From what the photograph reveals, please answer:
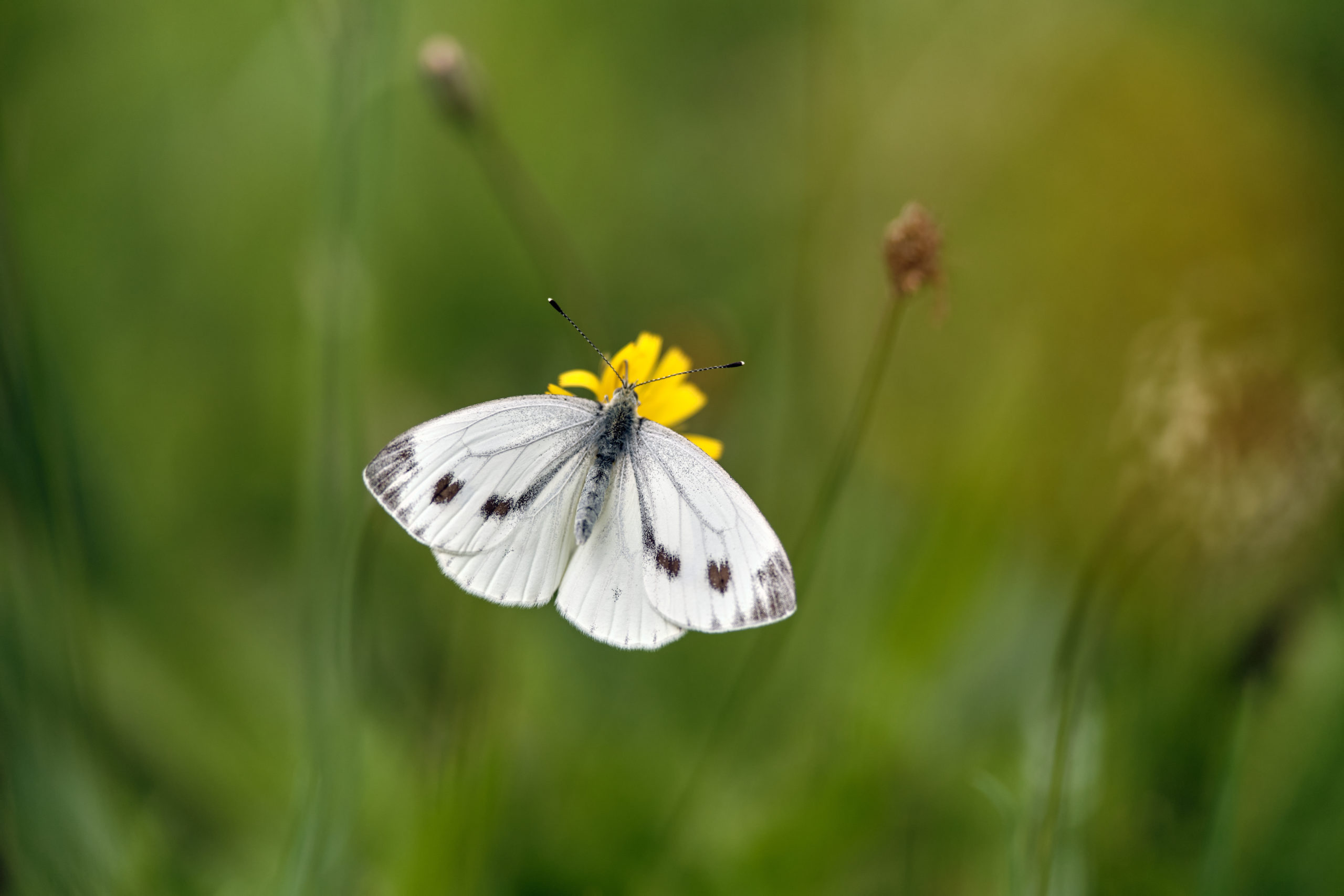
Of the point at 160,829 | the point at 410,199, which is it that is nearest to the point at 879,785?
the point at 160,829

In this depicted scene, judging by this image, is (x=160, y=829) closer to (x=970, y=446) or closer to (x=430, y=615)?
(x=430, y=615)

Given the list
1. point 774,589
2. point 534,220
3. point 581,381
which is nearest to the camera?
point 774,589

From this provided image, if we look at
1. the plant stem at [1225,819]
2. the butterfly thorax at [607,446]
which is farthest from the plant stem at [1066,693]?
the butterfly thorax at [607,446]

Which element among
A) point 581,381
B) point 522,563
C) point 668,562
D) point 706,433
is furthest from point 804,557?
point 522,563

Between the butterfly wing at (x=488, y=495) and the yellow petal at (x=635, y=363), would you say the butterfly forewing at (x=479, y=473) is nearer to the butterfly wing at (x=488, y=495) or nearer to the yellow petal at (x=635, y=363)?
the butterfly wing at (x=488, y=495)

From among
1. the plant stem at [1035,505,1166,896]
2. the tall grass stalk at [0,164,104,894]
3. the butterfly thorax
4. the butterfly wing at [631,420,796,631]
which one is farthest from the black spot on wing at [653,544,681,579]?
the tall grass stalk at [0,164,104,894]

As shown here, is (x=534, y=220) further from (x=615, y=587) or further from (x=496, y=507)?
(x=615, y=587)
